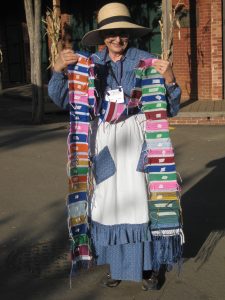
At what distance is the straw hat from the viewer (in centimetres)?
371

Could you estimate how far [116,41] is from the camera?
147 inches

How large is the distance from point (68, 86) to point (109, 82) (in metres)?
0.29

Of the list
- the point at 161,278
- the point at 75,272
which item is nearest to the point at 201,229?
the point at 161,278

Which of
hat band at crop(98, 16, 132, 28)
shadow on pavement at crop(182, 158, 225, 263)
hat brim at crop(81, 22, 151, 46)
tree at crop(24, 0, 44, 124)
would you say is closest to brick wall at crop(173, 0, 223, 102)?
tree at crop(24, 0, 44, 124)

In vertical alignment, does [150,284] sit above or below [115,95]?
below

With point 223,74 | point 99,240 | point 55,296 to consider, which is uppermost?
point 223,74

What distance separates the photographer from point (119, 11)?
3859 mm

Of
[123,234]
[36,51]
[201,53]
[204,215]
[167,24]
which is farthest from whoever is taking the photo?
[201,53]

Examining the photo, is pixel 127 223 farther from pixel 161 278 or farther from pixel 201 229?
pixel 201 229

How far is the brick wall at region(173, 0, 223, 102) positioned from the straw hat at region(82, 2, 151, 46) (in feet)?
30.4

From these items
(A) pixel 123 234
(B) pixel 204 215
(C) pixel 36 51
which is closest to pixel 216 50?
(C) pixel 36 51

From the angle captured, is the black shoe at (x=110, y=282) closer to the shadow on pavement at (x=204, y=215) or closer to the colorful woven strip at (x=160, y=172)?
the colorful woven strip at (x=160, y=172)

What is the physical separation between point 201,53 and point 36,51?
13.5 ft

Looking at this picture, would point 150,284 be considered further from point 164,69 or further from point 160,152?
point 164,69
